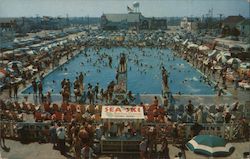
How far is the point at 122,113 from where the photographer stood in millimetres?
11867

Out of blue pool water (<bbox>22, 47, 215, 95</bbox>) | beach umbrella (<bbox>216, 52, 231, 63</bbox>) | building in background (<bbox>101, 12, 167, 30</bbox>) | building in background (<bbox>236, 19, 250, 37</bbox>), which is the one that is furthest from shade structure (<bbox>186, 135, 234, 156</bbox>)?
building in background (<bbox>101, 12, 167, 30</bbox>)

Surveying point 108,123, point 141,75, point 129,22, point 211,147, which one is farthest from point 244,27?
point 211,147

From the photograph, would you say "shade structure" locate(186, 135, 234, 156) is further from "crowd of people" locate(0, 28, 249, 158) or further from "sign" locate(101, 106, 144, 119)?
"sign" locate(101, 106, 144, 119)

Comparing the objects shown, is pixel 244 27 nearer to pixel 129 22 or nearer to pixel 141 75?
→ pixel 129 22

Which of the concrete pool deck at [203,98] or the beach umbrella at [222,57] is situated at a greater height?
the beach umbrella at [222,57]

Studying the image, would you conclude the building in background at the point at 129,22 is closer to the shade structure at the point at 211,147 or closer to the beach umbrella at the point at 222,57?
the beach umbrella at the point at 222,57

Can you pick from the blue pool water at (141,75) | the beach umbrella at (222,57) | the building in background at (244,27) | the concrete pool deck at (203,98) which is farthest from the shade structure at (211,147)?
the building in background at (244,27)

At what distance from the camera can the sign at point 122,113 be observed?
11719 mm

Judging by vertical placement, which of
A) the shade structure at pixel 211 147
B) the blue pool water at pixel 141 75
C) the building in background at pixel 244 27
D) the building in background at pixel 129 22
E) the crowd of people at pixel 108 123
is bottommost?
the blue pool water at pixel 141 75

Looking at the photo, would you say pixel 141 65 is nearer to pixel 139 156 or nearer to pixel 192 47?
pixel 192 47

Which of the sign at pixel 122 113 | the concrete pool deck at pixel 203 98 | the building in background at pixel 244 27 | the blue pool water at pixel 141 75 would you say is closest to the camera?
the sign at pixel 122 113

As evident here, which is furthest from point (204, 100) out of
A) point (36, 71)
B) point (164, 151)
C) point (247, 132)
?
point (36, 71)

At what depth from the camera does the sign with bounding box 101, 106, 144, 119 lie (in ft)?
38.4

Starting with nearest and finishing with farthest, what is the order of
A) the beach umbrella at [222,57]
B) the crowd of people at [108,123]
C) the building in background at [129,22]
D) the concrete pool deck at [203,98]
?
the crowd of people at [108,123] → the concrete pool deck at [203,98] → the beach umbrella at [222,57] → the building in background at [129,22]
